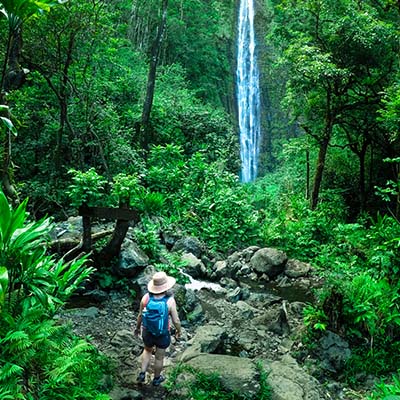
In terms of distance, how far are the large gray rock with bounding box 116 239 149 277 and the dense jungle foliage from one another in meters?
0.67

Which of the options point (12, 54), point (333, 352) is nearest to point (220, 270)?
point (333, 352)

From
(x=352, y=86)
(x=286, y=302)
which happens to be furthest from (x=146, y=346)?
(x=352, y=86)

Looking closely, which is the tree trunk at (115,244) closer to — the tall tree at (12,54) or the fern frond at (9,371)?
the tall tree at (12,54)

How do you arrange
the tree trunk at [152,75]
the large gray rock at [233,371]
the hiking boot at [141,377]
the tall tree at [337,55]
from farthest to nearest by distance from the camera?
the tree trunk at [152,75] < the tall tree at [337,55] < the hiking boot at [141,377] < the large gray rock at [233,371]

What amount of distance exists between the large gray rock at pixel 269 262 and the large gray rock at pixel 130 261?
4.10 m

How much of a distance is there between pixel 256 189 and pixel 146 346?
57.8 ft

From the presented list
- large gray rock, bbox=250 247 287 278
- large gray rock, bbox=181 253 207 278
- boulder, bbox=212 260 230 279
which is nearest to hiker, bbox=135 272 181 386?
large gray rock, bbox=181 253 207 278

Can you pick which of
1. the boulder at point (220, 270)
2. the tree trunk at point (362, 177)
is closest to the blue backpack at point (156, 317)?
the boulder at point (220, 270)

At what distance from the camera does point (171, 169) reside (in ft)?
43.8

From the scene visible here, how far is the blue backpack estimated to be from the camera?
4.33 meters

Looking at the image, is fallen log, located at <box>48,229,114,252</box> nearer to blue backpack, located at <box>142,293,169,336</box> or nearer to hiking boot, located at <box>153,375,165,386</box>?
blue backpack, located at <box>142,293,169,336</box>

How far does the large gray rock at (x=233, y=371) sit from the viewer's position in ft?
13.9

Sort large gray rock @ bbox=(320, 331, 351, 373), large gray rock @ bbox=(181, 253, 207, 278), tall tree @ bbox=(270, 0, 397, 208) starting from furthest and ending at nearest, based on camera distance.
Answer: tall tree @ bbox=(270, 0, 397, 208), large gray rock @ bbox=(181, 253, 207, 278), large gray rock @ bbox=(320, 331, 351, 373)

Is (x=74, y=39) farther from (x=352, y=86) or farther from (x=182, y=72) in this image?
(x=182, y=72)
